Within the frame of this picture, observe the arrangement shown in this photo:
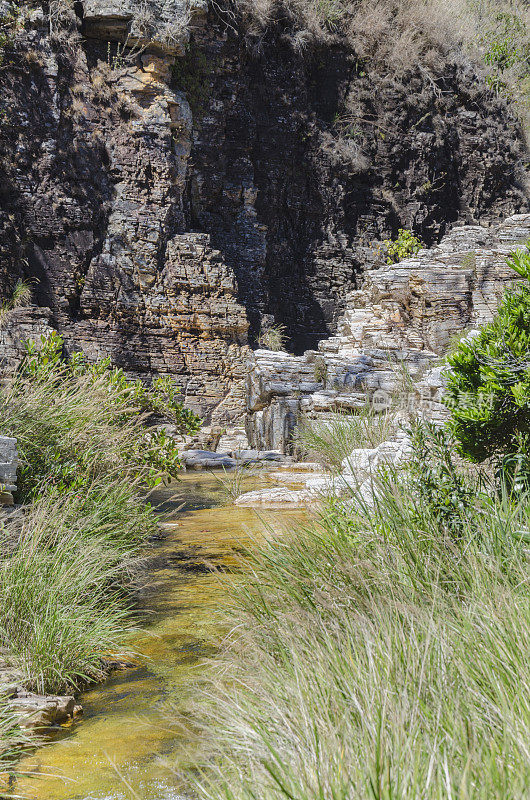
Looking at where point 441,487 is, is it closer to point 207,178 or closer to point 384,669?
point 384,669

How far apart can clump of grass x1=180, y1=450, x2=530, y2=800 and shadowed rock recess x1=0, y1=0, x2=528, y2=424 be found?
11.9 metres

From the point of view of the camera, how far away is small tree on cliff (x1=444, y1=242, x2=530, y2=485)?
3066 mm

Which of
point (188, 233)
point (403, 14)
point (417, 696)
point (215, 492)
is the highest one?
point (403, 14)

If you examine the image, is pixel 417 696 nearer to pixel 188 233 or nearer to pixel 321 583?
pixel 321 583

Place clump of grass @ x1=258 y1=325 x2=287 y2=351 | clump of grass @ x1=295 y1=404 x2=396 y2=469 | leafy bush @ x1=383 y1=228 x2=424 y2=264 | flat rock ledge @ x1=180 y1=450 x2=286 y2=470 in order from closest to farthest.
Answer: clump of grass @ x1=295 y1=404 x2=396 y2=469 < flat rock ledge @ x1=180 y1=450 x2=286 y2=470 < clump of grass @ x1=258 y1=325 x2=287 y2=351 < leafy bush @ x1=383 y1=228 x2=424 y2=264

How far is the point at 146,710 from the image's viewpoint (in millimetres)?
2770

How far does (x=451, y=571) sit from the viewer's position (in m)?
2.60

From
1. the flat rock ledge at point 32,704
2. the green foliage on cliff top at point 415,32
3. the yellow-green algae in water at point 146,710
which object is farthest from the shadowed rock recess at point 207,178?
the flat rock ledge at point 32,704

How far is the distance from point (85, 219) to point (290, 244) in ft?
20.7

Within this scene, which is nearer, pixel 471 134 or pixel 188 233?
pixel 188 233

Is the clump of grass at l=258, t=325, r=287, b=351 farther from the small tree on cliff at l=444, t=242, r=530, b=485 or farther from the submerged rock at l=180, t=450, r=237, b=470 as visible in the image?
the small tree on cliff at l=444, t=242, r=530, b=485

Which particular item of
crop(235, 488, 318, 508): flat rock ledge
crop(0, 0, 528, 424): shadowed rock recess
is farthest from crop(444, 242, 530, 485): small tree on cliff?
crop(0, 0, 528, 424): shadowed rock recess

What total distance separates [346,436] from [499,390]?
5.00m

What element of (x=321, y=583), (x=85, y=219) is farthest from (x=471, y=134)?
(x=321, y=583)
